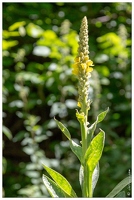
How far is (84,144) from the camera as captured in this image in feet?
2.24

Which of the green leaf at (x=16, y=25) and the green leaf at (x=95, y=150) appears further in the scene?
the green leaf at (x=16, y=25)

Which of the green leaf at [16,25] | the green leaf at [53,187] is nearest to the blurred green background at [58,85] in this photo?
the green leaf at [16,25]

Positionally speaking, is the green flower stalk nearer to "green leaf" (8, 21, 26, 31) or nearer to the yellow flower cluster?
the yellow flower cluster

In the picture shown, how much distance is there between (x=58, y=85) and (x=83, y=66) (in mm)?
2202

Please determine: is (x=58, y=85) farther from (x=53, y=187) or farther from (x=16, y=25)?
(x=53, y=187)

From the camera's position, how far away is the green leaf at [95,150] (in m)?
0.65

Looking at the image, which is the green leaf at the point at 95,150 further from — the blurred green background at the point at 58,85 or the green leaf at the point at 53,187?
the blurred green background at the point at 58,85

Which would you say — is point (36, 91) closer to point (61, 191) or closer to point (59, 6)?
point (59, 6)

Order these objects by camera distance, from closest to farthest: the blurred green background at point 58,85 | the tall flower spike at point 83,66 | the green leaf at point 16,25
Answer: the tall flower spike at point 83,66
the blurred green background at point 58,85
the green leaf at point 16,25

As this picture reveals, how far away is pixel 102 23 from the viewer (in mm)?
3201

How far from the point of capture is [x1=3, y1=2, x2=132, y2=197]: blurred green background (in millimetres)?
2623

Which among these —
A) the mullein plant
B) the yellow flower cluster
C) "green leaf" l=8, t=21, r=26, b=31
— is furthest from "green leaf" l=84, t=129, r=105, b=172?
"green leaf" l=8, t=21, r=26, b=31

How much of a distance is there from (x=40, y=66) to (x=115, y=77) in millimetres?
566

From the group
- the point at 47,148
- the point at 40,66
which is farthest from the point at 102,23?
the point at 47,148
